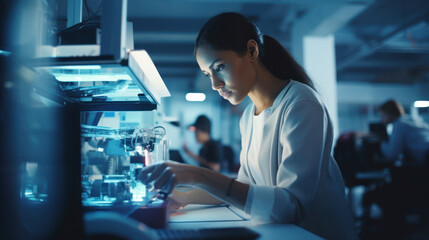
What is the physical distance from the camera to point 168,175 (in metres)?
0.78

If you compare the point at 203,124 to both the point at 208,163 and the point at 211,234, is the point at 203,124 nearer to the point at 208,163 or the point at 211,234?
the point at 208,163

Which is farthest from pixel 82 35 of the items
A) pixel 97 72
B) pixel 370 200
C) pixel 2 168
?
pixel 370 200

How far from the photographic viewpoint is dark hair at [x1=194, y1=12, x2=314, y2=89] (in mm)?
1016

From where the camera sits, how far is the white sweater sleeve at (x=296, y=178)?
826mm

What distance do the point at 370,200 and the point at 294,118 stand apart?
318cm

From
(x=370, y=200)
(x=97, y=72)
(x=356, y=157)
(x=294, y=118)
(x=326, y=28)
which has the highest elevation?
(x=326, y=28)

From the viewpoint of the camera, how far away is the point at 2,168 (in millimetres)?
537

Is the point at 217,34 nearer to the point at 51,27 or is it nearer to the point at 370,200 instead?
the point at 51,27

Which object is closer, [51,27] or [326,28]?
[51,27]

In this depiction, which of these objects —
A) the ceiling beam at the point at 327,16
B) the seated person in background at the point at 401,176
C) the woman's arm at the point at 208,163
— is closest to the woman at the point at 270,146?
the woman's arm at the point at 208,163

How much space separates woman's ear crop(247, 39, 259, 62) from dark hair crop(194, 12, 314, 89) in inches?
0.6

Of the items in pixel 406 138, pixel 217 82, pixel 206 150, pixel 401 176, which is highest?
pixel 217 82

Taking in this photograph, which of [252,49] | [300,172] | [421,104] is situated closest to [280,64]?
[252,49]

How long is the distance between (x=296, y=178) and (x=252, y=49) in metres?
0.51
